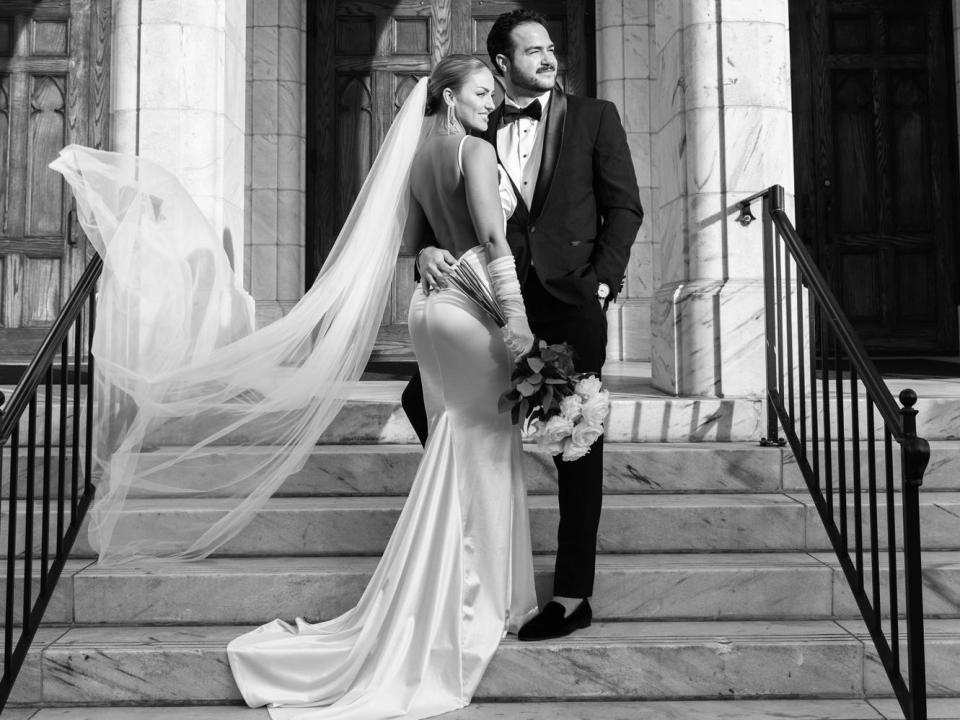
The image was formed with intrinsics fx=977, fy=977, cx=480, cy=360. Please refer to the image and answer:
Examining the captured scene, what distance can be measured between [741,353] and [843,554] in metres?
1.93

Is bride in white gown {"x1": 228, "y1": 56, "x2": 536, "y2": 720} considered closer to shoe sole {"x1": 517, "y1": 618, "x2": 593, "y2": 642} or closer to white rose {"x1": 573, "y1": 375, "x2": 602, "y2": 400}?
shoe sole {"x1": 517, "y1": 618, "x2": 593, "y2": 642}

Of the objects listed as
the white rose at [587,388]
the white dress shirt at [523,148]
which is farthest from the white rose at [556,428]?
the white dress shirt at [523,148]

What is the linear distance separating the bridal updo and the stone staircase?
161 cm

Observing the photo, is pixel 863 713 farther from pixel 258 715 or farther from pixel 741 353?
pixel 741 353

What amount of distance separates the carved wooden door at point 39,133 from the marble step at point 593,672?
5.45m

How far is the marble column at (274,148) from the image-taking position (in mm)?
8328

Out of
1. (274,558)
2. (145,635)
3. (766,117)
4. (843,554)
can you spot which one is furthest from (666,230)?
(145,635)

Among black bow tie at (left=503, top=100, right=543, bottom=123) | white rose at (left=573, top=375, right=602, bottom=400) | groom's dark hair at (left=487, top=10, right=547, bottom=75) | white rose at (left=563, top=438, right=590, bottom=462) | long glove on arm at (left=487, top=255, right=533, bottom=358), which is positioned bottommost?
white rose at (left=563, top=438, right=590, bottom=462)

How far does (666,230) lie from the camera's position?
5922 mm

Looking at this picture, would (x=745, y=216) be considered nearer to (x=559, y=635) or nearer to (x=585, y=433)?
(x=585, y=433)

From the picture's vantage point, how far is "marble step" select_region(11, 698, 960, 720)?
318cm

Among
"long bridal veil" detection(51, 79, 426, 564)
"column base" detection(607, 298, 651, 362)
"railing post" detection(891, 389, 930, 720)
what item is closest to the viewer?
"railing post" detection(891, 389, 930, 720)

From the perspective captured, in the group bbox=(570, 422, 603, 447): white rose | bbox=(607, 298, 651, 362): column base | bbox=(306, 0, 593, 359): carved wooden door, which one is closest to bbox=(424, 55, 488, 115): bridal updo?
bbox=(570, 422, 603, 447): white rose

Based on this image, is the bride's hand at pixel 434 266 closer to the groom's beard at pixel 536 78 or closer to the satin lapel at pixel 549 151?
the satin lapel at pixel 549 151
